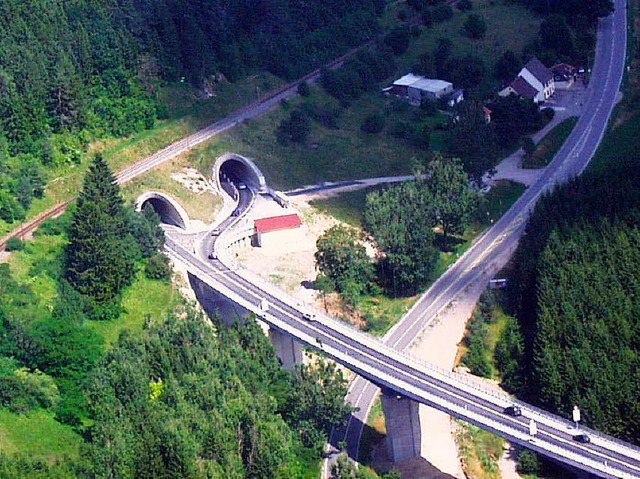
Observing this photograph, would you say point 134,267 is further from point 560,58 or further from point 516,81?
point 560,58

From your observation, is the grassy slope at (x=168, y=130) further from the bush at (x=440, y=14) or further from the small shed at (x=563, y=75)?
the small shed at (x=563, y=75)

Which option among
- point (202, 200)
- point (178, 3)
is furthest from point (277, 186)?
point (178, 3)

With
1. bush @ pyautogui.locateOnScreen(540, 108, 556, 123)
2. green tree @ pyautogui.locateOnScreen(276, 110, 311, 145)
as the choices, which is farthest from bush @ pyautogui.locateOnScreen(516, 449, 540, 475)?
bush @ pyautogui.locateOnScreen(540, 108, 556, 123)

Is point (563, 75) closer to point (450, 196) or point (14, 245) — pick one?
point (450, 196)

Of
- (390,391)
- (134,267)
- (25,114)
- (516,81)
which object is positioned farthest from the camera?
(516,81)

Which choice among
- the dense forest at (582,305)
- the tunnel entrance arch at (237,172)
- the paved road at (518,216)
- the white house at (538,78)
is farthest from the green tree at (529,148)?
the tunnel entrance arch at (237,172)

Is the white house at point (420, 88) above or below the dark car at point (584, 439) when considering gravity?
below

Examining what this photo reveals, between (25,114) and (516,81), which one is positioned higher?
(25,114)

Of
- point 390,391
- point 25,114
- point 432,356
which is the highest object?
point 25,114
